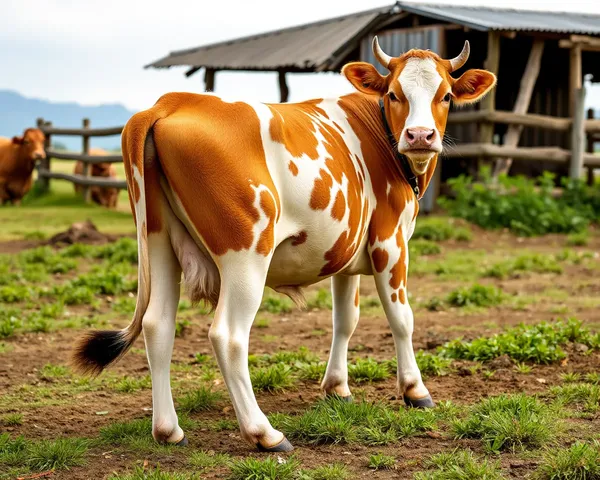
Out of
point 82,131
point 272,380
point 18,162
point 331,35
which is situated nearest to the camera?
point 272,380

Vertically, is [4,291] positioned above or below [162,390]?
below

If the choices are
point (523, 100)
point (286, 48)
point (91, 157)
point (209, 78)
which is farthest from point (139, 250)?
point (209, 78)

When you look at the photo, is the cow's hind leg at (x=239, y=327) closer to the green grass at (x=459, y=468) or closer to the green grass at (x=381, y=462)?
the green grass at (x=381, y=462)

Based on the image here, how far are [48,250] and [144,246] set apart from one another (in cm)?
698

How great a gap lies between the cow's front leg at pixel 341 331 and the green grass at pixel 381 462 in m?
1.13

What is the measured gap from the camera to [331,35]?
18266 mm

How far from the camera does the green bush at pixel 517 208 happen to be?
13664 millimetres

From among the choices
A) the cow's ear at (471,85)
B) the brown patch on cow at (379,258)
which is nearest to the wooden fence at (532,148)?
the cow's ear at (471,85)

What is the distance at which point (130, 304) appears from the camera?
8.41m

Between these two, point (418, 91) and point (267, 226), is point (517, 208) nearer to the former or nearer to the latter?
point (418, 91)

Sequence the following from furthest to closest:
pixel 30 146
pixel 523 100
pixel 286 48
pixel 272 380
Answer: pixel 30 146, pixel 286 48, pixel 523 100, pixel 272 380

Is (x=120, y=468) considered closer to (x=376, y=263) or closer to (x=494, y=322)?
(x=376, y=263)

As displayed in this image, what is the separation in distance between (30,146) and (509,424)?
1745 cm

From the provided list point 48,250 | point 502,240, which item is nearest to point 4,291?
point 48,250
